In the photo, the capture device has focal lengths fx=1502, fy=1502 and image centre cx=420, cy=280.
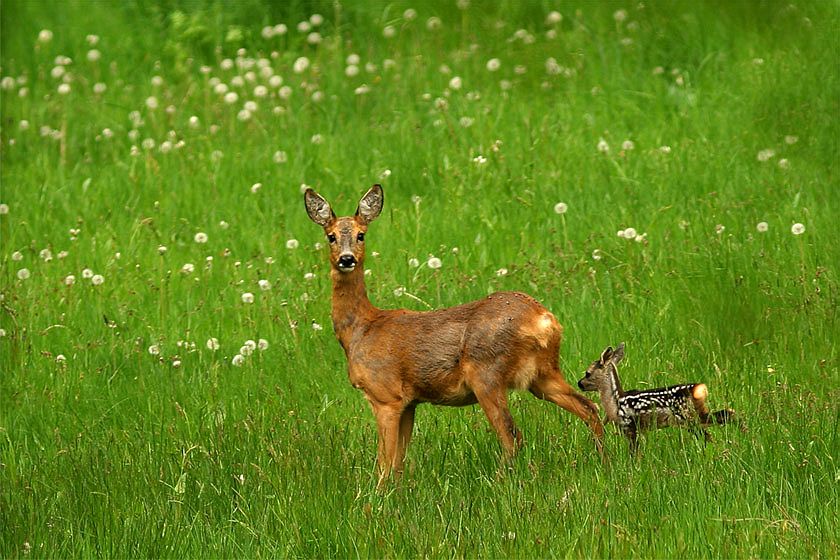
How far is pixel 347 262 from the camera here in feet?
24.0

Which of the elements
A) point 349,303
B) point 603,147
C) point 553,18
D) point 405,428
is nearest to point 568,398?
point 405,428

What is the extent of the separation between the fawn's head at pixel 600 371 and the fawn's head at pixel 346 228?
4.33 feet

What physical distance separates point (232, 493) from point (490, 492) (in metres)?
1.25

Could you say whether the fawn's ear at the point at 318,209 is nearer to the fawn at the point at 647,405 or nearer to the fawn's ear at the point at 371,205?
the fawn's ear at the point at 371,205

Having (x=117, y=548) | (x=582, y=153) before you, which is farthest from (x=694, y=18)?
(x=117, y=548)

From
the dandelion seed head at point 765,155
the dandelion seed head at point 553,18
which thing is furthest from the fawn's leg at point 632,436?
the dandelion seed head at point 553,18

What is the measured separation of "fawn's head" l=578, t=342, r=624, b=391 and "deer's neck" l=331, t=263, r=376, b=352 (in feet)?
3.79

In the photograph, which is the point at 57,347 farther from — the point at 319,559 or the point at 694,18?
the point at 694,18

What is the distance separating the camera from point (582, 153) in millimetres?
11805

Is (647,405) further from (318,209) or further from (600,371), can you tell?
(318,209)

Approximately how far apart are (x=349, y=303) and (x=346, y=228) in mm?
439

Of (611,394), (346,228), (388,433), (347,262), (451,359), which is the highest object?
(346,228)

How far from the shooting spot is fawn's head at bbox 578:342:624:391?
7.66 meters

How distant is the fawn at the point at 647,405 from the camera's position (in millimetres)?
7238
